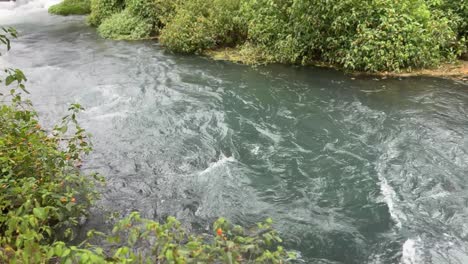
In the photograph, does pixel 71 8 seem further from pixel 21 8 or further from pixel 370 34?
pixel 370 34

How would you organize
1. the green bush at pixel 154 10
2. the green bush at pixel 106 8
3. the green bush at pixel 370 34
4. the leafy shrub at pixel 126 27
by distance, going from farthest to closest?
the green bush at pixel 106 8 < the leafy shrub at pixel 126 27 < the green bush at pixel 154 10 < the green bush at pixel 370 34

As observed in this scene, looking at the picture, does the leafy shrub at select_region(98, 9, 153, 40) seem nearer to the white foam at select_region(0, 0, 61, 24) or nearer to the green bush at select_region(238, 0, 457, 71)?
the green bush at select_region(238, 0, 457, 71)

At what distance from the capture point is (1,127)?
6.04 metres

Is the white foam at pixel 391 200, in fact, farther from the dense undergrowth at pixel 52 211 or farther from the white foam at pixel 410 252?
the dense undergrowth at pixel 52 211

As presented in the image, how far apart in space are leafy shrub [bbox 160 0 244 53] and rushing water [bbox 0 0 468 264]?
64.4 inches

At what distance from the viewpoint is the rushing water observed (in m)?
6.09

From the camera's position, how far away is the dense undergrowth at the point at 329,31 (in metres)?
12.1

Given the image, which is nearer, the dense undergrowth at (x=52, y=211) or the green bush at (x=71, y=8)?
the dense undergrowth at (x=52, y=211)

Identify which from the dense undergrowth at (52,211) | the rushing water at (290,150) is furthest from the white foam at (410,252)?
the dense undergrowth at (52,211)

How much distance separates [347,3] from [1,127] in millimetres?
10171

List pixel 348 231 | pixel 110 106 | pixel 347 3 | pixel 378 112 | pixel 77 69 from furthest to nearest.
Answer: pixel 77 69
pixel 347 3
pixel 110 106
pixel 378 112
pixel 348 231

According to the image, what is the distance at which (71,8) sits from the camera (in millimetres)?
27422

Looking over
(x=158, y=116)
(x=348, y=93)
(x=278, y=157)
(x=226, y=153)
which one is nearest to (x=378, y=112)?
(x=348, y=93)

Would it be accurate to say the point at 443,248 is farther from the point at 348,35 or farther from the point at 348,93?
the point at 348,35
